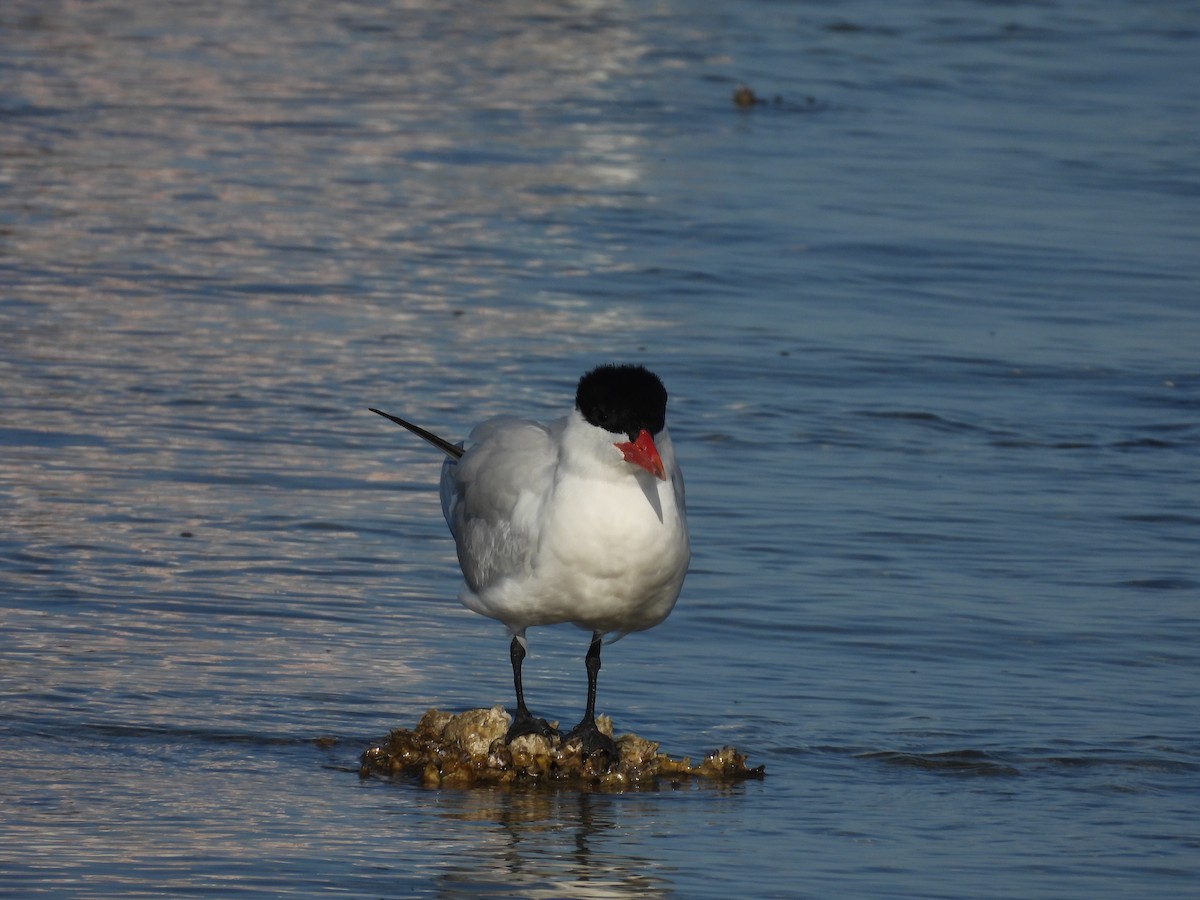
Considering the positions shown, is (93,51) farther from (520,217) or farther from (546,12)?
(520,217)

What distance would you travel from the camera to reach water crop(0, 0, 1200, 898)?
5.95 metres

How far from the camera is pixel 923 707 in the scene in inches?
278

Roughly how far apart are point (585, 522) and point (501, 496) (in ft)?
1.43

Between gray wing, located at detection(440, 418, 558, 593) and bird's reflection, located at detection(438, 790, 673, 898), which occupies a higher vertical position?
gray wing, located at detection(440, 418, 558, 593)

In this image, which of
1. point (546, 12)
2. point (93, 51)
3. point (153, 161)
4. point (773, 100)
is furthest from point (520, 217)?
point (546, 12)

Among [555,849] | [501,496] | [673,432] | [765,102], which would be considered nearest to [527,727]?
[501,496]

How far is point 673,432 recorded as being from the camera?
10219mm

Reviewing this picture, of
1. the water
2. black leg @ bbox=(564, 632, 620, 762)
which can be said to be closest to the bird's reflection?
the water

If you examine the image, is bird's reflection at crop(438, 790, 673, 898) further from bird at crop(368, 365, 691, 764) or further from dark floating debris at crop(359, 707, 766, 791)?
bird at crop(368, 365, 691, 764)

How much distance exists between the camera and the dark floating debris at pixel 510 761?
6301 millimetres

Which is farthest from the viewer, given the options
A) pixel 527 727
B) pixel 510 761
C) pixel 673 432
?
pixel 673 432

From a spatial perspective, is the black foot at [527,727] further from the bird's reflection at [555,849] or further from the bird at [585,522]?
the bird's reflection at [555,849]

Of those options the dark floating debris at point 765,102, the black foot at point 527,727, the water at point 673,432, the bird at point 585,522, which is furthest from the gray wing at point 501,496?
the dark floating debris at point 765,102

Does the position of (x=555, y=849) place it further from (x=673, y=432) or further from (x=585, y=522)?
(x=673, y=432)
